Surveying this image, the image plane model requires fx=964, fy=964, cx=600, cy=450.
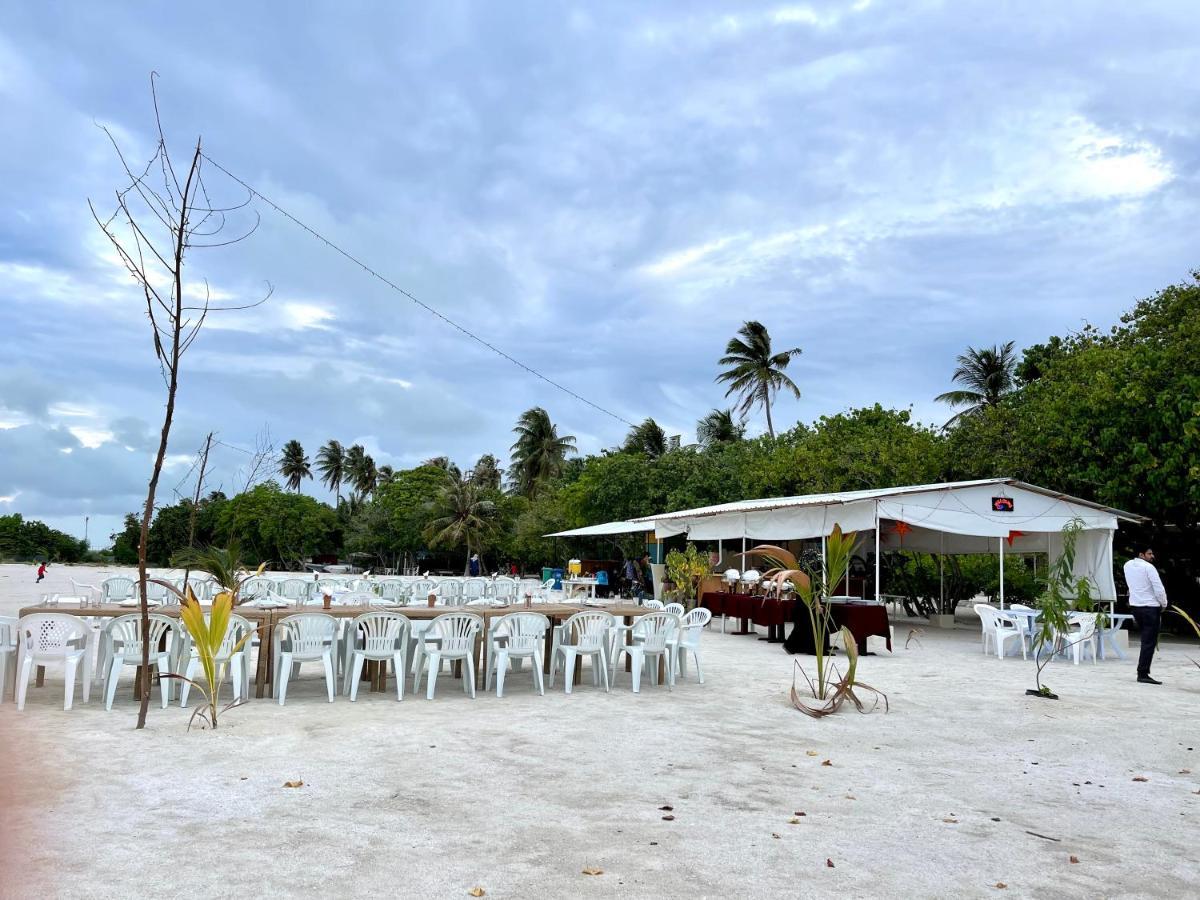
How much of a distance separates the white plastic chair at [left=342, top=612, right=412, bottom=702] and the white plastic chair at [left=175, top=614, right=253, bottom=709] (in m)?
0.86

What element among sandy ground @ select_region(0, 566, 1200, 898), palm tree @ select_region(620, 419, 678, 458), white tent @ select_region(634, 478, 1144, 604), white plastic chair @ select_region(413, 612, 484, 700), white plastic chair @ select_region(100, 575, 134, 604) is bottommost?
sandy ground @ select_region(0, 566, 1200, 898)

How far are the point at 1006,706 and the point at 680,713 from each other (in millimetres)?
3286

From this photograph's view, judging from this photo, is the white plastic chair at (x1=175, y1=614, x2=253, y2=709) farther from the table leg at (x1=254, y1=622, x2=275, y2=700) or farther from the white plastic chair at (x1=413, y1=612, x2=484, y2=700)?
the white plastic chair at (x1=413, y1=612, x2=484, y2=700)

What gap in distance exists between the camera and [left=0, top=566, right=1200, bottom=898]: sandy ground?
13.2 feet

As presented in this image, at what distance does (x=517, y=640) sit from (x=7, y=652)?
4.21m

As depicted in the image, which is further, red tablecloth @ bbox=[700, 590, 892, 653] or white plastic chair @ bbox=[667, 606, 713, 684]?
red tablecloth @ bbox=[700, 590, 892, 653]

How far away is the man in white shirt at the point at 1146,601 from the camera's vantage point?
10.9m

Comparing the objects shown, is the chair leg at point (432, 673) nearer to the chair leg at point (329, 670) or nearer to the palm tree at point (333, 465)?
the chair leg at point (329, 670)

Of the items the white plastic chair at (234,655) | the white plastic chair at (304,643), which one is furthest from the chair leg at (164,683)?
the white plastic chair at (304,643)

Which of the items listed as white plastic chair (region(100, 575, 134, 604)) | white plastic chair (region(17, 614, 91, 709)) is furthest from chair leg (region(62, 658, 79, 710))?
white plastic chair (region(100, 575, 134, 604))

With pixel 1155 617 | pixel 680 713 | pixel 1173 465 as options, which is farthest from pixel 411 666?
pixel 1173 465

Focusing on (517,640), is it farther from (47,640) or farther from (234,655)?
(47,640)

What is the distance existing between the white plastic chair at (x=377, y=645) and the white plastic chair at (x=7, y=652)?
268 centimetres

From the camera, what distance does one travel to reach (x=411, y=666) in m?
9.96
